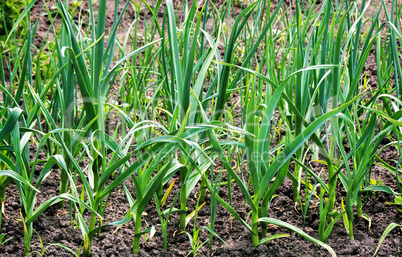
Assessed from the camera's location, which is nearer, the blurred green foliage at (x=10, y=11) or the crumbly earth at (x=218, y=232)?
the crumbly earth at (x=218, y=232)

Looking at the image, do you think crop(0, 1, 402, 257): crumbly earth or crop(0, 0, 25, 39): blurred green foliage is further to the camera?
crop(0, 0, 25, 39): blurred green foliage

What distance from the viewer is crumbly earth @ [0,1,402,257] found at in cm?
142

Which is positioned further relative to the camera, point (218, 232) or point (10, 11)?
point (10, 11)

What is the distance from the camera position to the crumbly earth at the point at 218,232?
1418 millimetres

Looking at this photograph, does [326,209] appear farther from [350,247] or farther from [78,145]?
[78,145]

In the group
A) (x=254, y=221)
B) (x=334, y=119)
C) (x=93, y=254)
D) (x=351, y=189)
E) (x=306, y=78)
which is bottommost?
(x=93, y=254)

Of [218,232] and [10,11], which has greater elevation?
[10,11]

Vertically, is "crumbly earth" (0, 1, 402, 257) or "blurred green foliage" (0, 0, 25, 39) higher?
"blurred green foliage" (0, 0, 25, 39)

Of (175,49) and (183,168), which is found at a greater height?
(175,49)

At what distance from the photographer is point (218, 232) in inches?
59.6

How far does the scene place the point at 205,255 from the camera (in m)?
1.42

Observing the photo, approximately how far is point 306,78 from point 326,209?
1.40 feet

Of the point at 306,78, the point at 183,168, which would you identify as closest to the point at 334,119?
the point at 306,78

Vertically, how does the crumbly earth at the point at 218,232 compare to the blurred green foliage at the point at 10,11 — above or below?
below
